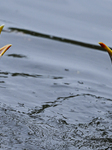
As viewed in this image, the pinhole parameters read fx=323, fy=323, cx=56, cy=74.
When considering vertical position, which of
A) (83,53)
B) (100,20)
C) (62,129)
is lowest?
(62,129)

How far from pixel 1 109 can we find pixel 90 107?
1209 mm

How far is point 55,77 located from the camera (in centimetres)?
518

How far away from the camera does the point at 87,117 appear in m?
3.96

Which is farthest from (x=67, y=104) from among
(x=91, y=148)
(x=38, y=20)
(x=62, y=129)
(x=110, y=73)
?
(x=38, y=20)

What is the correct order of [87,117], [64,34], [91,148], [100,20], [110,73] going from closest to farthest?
[91,148], [87,117], [110,73], [64,34], [100,20]

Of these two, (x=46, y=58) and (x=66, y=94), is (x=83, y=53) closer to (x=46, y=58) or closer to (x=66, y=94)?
(x=46, y=58)

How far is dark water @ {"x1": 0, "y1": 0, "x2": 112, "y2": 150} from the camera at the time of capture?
3348mm

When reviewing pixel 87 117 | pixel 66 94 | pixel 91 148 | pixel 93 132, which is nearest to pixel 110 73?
pixel 66 94

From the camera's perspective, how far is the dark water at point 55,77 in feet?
11.0

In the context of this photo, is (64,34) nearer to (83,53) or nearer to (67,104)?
(83,53)

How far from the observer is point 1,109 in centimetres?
372

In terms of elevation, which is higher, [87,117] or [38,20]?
[38,20]

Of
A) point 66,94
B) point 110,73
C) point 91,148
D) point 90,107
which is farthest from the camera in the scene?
point 110,73

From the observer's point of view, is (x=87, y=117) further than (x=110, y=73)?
No
